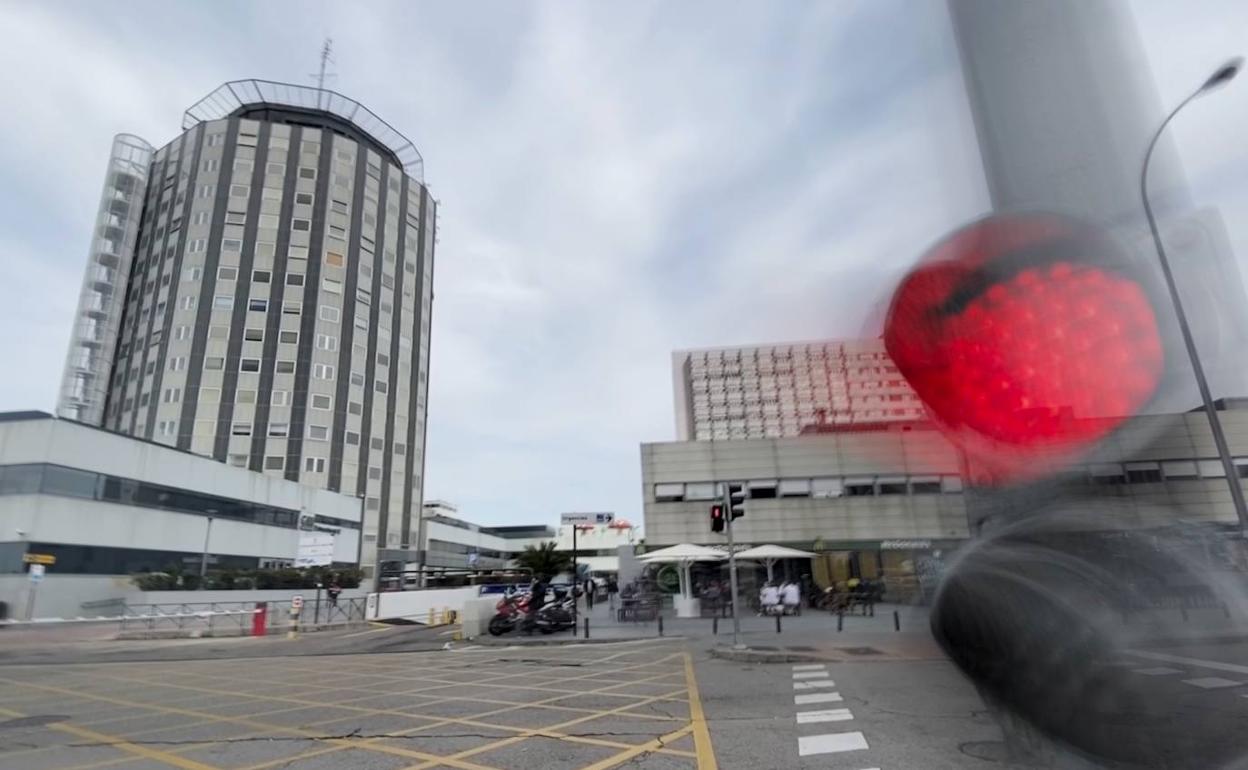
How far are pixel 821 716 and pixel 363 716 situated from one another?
18.3 feet

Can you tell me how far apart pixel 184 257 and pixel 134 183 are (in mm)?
14556

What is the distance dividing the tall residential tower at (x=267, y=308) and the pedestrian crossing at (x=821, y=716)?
51.0m

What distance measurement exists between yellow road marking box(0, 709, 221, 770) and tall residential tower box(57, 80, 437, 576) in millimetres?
48485

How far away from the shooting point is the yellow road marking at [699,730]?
18.7ft

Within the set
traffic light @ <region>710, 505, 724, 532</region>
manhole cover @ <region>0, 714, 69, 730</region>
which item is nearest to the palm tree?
traffic light @ <region>710, 505, 724, 532</region>

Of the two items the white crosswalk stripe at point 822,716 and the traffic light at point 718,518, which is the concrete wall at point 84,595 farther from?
the white crosswalk stripe at point 822,716

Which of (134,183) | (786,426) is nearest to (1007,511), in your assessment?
(786,426)

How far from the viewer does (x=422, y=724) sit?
7621mm

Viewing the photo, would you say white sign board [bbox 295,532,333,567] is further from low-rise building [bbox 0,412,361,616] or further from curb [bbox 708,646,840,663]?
curb [bbox 708,646,840,663]

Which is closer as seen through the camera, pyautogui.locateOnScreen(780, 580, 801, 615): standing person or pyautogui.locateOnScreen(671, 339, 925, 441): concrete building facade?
pyautogui.locateOnScreen(671, 339, 925, 441): concrete building facade

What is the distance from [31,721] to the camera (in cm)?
815

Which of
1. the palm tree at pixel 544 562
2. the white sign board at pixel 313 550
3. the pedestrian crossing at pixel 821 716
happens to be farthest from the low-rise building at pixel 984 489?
the palm tree at pixel 544 562

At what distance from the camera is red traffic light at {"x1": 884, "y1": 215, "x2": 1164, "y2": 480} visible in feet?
7.16

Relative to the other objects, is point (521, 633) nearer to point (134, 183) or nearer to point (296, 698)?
point (296, 698)
